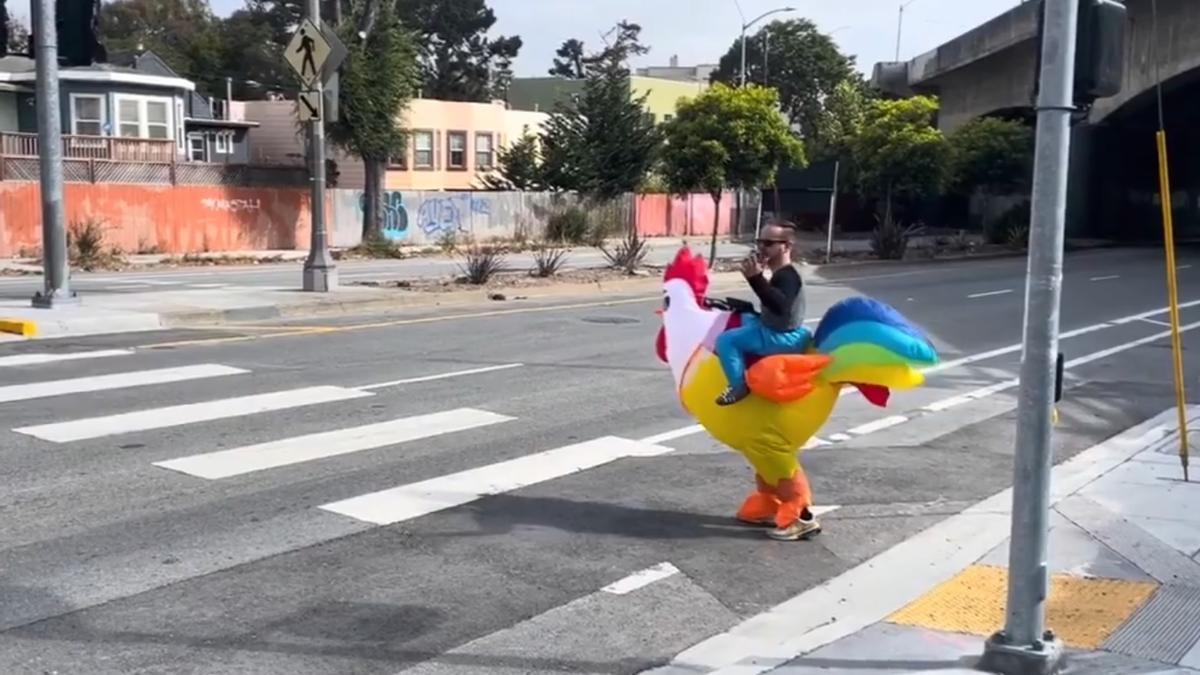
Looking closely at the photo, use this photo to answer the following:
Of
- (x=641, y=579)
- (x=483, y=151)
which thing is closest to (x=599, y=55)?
(x=483, y=151)

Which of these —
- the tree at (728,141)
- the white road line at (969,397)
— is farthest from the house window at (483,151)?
the white road line at (969,397)

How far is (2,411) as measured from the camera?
9992mm

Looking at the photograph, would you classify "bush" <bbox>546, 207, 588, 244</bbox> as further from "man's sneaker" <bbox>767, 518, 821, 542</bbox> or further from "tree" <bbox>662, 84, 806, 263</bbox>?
"man's sneaker" <bbox>767, 518, 821, 542</bbox>

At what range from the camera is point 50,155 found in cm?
1617

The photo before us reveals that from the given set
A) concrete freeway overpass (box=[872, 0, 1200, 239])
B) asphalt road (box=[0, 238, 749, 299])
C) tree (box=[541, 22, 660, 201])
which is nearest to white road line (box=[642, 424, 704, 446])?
asphalt road (box=[0, 238, 749, 299])

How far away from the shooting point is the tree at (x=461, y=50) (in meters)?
89.2

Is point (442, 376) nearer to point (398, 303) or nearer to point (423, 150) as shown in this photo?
point (398, 303)

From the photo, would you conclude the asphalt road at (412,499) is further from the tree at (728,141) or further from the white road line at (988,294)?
the tree at (728,141)

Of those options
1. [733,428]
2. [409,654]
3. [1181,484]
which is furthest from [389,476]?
[1181,484]

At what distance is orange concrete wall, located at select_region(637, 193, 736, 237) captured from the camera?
51188 mm

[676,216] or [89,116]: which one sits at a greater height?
[89,116]

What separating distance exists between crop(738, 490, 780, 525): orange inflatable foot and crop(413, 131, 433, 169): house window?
47182 millimetres

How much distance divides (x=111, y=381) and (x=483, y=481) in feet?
15.3

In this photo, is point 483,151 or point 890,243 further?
point 483,151
